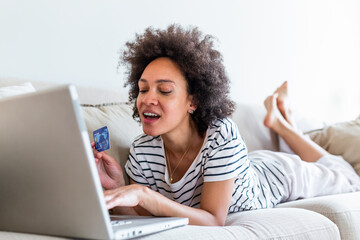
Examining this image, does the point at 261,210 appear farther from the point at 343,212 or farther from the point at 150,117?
the point at 150,117

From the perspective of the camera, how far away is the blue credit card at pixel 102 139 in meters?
1.15

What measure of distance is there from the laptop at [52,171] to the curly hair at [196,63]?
0.65m

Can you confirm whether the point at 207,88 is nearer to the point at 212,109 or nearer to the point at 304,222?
the point at 212,109

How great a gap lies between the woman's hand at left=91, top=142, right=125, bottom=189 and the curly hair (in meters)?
0.33

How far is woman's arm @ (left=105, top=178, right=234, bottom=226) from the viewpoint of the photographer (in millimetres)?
1078

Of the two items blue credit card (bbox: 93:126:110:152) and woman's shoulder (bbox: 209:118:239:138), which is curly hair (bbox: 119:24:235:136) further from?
blue credit card (bbox: 93:126:110:152)

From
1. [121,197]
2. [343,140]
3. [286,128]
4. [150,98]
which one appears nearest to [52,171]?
[121,197]

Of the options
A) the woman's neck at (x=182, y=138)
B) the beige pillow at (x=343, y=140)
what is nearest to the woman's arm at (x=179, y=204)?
the woman's neck at (x=182, y=138)

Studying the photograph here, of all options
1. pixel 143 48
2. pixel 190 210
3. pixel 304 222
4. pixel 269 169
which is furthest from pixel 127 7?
pixel 304 222

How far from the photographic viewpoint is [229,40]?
2.72 metres

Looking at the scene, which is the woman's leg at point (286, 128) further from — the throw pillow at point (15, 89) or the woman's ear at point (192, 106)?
the throw pillow at point (15, 89)

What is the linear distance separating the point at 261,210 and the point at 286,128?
0.90 m

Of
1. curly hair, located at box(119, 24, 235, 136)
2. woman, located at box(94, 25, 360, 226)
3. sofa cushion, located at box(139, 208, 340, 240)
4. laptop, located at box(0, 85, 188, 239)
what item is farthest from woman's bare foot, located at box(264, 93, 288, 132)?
laptop, located at box(0, 85, 188, 239)

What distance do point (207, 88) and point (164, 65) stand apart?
171 mm
